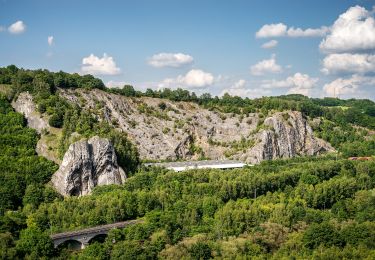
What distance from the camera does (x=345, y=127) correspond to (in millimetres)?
131250

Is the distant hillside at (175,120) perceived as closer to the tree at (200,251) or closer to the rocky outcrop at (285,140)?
the rocky outcrop at (285,140)

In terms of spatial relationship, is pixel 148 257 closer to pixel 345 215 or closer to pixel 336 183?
pixel 345 215

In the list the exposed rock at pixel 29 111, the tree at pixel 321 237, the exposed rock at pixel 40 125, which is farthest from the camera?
the exposed rock at pixel 29 111

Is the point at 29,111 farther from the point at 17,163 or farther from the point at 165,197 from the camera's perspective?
the point at 165,197

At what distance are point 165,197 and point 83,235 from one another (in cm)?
1440

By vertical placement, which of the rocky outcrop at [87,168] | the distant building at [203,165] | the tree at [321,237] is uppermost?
the rocky outcrop at [87,168]

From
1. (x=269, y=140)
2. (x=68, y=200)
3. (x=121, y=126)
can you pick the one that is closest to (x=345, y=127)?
(x=269, y=140)

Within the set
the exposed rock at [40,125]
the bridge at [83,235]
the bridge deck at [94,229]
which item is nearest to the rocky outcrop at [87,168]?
the exposed rock at [40,125]

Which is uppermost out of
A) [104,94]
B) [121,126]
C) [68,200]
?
[104,94]

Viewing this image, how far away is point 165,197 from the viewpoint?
69.8 meters

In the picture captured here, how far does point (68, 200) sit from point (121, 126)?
34.3m

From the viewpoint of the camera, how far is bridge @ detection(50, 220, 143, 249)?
57.1 metres

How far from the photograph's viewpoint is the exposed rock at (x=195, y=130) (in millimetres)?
99375

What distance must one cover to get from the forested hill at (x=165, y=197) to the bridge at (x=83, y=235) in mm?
1132
